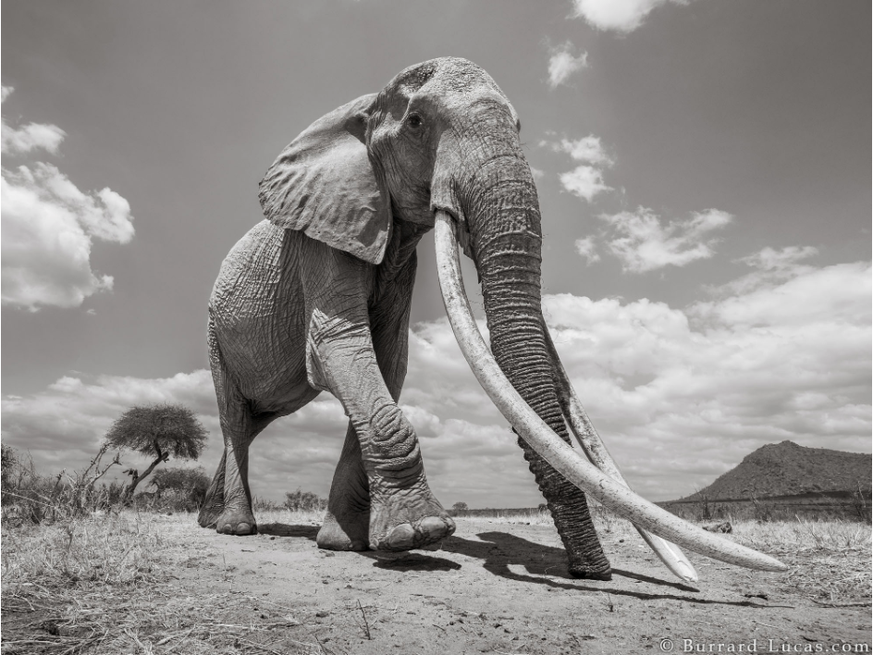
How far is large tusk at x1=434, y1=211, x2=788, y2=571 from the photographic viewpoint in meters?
3.26

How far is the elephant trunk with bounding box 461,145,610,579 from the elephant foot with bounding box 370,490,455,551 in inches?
31.7

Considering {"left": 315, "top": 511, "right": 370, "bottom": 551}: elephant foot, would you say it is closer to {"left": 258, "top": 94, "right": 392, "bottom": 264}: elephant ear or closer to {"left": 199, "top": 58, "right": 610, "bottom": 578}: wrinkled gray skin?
{"left": 199, "top": 58, "right": 610, "bottom": 578}: wrinkled gray skin

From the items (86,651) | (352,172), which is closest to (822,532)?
(352,172)

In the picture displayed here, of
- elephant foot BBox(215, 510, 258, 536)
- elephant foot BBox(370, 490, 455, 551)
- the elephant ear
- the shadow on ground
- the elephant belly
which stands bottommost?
the shadow on ground

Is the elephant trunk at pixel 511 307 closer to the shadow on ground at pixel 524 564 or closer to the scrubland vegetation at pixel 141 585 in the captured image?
the shadow on ground at pixel 524 564

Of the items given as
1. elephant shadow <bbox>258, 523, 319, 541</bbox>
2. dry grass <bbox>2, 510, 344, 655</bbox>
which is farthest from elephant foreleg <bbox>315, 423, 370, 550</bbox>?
dry grass <bbox>2, 510, 344, 655</bbox>

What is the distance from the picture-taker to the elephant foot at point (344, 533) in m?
5.51

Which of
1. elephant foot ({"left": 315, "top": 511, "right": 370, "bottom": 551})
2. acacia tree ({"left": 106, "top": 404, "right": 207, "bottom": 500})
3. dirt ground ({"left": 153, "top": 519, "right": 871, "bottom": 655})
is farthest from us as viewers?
acacia tree ({"left": 106, "top": 404, "right": 207, "bottom": 500})

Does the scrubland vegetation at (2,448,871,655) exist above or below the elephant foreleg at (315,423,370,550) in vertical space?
below

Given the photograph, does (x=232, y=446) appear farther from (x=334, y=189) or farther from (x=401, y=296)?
(x=334, y=189)

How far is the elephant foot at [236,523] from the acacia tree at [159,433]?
1703cm

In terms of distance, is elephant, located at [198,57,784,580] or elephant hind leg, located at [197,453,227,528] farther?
elephant hind leg, located at [197,453,227,528]

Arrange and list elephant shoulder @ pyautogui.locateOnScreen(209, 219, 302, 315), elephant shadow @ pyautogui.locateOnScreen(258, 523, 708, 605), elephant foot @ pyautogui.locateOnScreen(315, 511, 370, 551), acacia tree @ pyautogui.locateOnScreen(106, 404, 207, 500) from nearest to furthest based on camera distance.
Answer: elephant shadow @ pyautogui.locateOnScreen(258, 523, 708, 605) < elephant foot @ pyautogui.locateOnScreen(315, 511, 370, 551) < elephant shoulder @ pyautogui.locateOnScreen(209, 219, 302, 315) < acacia tree @ pyautogui.locateOnScreen(106, 404, 207, 500)

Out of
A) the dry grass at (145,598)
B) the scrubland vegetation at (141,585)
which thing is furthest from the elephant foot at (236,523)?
the dry grass at (145,598)
